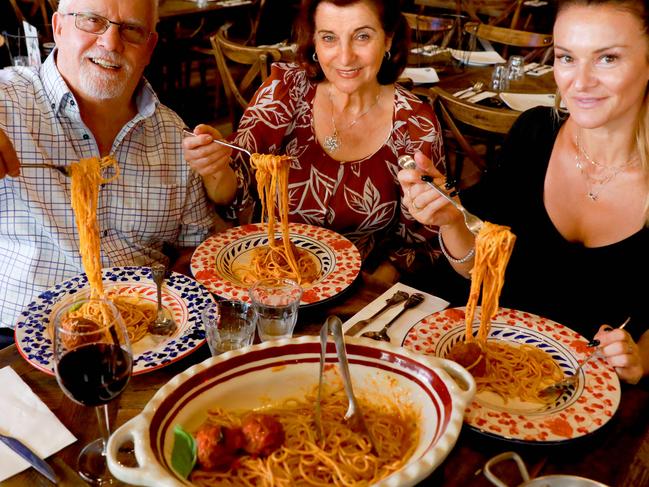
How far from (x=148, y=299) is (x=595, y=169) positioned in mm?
1788

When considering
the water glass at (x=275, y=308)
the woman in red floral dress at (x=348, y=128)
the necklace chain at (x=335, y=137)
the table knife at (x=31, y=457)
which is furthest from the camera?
the necklace chain at (x=335, y=137)

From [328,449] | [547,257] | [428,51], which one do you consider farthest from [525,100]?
[328,449]

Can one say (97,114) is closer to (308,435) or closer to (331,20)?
(331,20)

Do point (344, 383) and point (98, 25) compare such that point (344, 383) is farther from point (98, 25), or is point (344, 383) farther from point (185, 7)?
point (185, 7)

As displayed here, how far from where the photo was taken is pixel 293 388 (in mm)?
1623

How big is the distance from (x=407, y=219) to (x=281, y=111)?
81cm

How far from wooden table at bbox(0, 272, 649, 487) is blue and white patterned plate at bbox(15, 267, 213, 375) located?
0.06 m

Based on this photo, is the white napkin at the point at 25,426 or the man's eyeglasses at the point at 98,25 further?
the man's eyeglasses at the point at 98,25

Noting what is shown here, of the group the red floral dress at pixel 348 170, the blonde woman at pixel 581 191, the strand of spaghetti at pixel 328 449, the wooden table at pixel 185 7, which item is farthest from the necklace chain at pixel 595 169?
the wooden table at pixel 185 7

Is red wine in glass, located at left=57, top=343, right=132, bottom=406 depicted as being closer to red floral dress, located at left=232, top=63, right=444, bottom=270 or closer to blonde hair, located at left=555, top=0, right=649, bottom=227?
red floral dress, located at left=232, top=63, right=444, bottom=270

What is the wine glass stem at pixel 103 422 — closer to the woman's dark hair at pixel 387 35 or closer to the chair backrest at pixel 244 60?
the woman's dark hair at pixel 387 35

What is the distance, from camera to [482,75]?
204 inches

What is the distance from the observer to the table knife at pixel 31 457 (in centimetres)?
142

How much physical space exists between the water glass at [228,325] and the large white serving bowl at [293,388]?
0.25 meters
